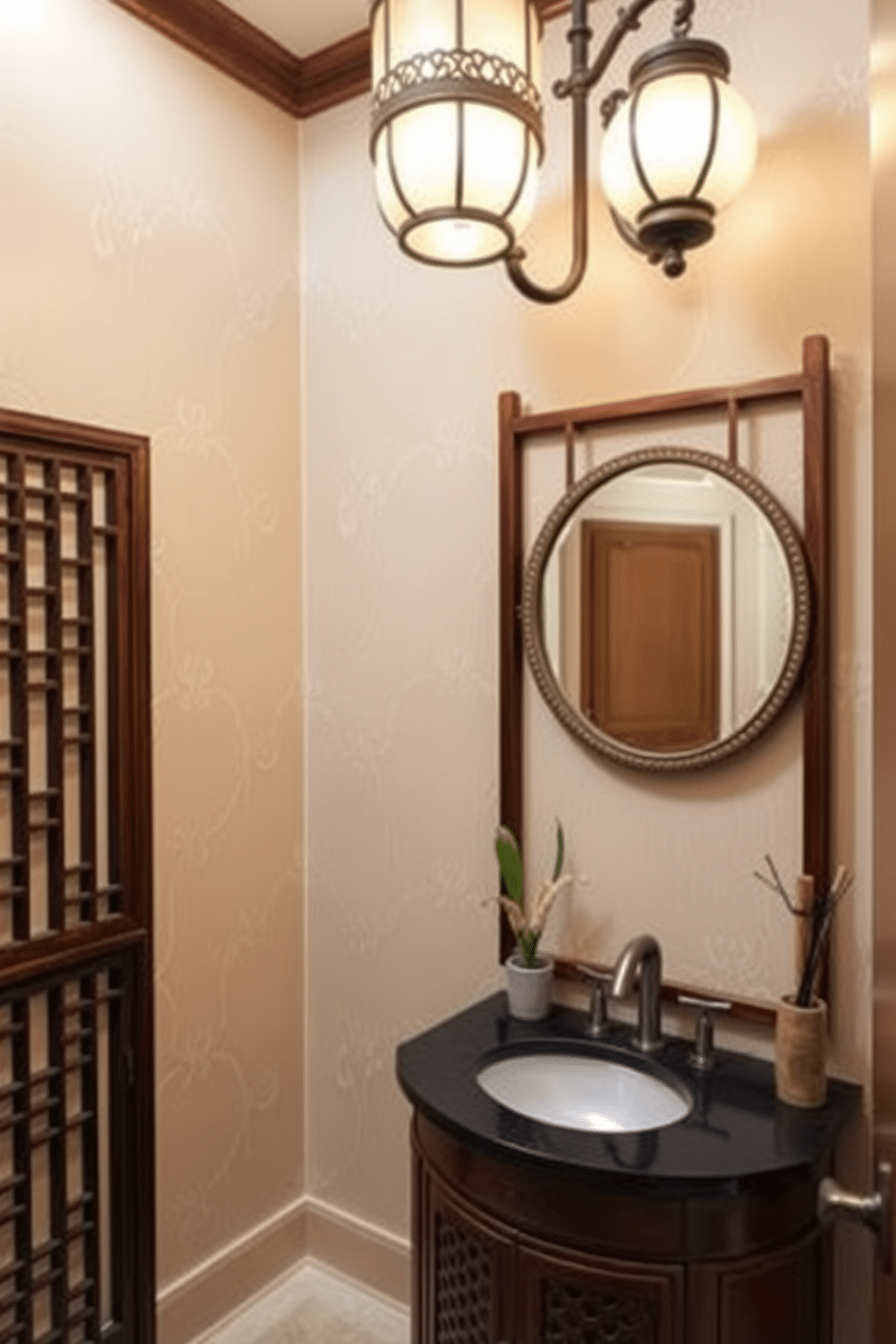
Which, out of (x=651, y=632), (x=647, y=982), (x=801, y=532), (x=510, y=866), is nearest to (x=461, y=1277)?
(x=647, y=982)

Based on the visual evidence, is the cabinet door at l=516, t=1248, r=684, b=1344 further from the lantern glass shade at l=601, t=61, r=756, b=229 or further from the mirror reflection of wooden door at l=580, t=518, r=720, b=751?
the lantern glass shade at l=601, t=61, r=756, b=229

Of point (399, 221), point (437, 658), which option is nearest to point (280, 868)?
point (437, 658)

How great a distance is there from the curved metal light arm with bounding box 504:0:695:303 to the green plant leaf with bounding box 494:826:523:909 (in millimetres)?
948

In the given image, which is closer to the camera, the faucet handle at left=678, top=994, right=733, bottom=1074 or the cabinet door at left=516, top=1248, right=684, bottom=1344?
the cabinet door at left=516, top=1248, right=684, bottom=1344

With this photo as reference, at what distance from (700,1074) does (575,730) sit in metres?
0.60

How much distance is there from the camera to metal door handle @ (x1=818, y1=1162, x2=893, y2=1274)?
774 mm

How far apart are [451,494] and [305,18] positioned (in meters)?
1.01

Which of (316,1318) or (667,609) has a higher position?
(667,609)

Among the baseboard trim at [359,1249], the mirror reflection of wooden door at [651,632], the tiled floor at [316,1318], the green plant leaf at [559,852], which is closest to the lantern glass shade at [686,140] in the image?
the mirror reflection of wooden door at [651,632]

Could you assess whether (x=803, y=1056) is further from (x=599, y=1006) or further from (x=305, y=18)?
(x=305, y=18)

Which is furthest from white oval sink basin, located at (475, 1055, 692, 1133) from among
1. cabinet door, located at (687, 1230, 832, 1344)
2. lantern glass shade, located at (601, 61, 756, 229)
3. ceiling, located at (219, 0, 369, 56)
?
ceiling, located at (219, 0, 369, 56)

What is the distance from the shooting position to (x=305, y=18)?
6.16 feet

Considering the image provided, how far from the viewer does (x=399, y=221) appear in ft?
4.14

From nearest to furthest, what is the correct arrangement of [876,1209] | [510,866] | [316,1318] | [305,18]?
1. [876,1209]
2. [510,866]
3. [305,18]
4. [316,1318]
